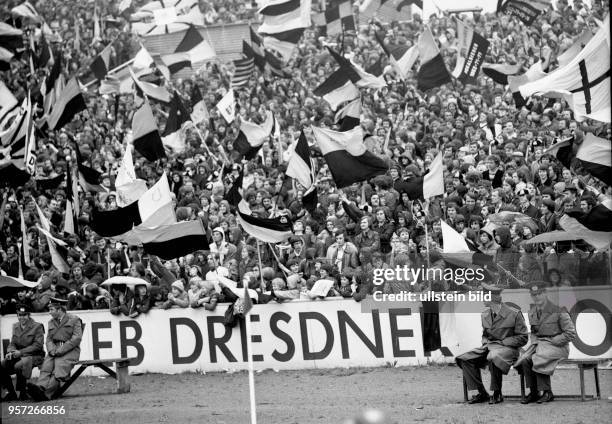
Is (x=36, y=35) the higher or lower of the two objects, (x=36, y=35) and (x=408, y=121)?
the higher

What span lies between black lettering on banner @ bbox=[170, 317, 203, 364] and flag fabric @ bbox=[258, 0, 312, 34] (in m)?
11.5

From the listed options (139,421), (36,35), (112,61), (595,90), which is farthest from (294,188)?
(36,35)

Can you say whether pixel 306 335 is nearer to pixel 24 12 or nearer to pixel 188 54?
pixel 188 54

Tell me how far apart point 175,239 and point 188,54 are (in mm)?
12776

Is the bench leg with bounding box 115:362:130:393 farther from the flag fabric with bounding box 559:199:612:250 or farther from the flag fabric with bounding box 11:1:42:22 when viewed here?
the flag fabric with bounding box 11:1:42:22

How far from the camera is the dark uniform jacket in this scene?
19.7 m

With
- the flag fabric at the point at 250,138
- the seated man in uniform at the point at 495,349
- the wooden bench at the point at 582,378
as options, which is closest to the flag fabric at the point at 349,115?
the flag fabric at the point at 250,138

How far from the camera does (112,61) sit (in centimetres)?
3931

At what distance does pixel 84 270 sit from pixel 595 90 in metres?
10.8

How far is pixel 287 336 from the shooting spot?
20672mm

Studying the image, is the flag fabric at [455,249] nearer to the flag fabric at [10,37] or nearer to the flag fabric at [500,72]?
the flag fabric at [500,72]

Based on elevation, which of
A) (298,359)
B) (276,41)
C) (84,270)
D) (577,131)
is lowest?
(298,359)

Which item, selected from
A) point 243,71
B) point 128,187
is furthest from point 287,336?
point 243,71

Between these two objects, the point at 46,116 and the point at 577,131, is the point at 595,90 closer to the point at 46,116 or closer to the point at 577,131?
the point at 577,131
